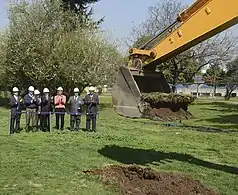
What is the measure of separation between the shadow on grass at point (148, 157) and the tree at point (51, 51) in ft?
51.5

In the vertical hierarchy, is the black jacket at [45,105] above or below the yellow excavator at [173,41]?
below

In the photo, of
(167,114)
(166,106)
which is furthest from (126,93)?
(167,114)

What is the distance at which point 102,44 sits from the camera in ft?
Result: 99.3

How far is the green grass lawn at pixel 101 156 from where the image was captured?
883 centimetres

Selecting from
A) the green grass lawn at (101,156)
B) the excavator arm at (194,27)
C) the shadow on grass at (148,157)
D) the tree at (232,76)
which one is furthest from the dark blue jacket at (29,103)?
the tree at (232,76)

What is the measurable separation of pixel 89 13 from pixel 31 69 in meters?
8.09

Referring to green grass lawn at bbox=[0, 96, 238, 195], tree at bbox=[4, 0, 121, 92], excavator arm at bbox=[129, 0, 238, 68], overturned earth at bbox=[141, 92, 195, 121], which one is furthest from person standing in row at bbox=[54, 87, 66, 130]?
tree at bbox=[4, 0, 121, 92]

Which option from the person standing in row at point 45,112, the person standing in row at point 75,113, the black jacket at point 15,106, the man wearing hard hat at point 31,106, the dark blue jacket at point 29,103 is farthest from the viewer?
the person standing in row at point 75,113

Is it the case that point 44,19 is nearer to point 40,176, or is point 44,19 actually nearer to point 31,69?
point 31,69

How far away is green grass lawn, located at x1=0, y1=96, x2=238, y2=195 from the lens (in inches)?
348

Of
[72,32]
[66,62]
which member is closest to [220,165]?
[66,62]

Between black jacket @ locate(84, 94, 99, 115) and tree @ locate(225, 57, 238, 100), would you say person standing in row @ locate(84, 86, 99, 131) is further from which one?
tree @ locate(225, 57, 238, 100)

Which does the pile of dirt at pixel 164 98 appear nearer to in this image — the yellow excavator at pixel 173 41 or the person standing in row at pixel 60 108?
the person standing in row at pixel 60 108

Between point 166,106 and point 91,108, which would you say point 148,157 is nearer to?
point 91,108
